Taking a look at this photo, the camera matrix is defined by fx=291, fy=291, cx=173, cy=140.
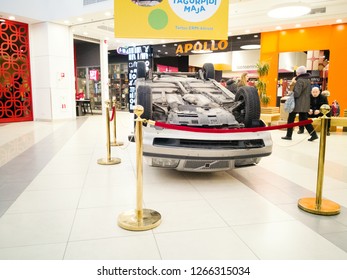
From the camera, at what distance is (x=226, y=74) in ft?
61.8

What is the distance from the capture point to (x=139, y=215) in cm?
243

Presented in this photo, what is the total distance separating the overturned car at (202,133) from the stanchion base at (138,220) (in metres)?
0.79

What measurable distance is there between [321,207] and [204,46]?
39.7 feet

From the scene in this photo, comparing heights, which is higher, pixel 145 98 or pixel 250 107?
pixel 145 98

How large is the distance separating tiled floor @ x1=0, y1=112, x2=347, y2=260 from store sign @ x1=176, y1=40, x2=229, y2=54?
9.70 metres

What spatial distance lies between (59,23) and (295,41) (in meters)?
9.05

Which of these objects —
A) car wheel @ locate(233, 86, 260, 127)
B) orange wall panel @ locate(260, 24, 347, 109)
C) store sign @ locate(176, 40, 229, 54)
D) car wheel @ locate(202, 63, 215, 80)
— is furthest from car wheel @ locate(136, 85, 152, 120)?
store sign @ locate(176, 40, 229, 54)

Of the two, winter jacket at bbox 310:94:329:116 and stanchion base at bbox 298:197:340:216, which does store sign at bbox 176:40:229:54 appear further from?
stanchion base at bbox 298:197:340:216

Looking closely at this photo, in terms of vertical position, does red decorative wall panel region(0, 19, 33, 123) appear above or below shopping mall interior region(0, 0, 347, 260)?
above

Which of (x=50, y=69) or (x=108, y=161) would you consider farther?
(x=50, y=69)

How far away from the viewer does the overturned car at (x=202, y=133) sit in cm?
317

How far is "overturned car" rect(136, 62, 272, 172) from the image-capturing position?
317 centimetres

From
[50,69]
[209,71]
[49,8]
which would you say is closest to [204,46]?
[49,8]

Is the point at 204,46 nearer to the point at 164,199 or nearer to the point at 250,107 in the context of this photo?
the point at 250,107
